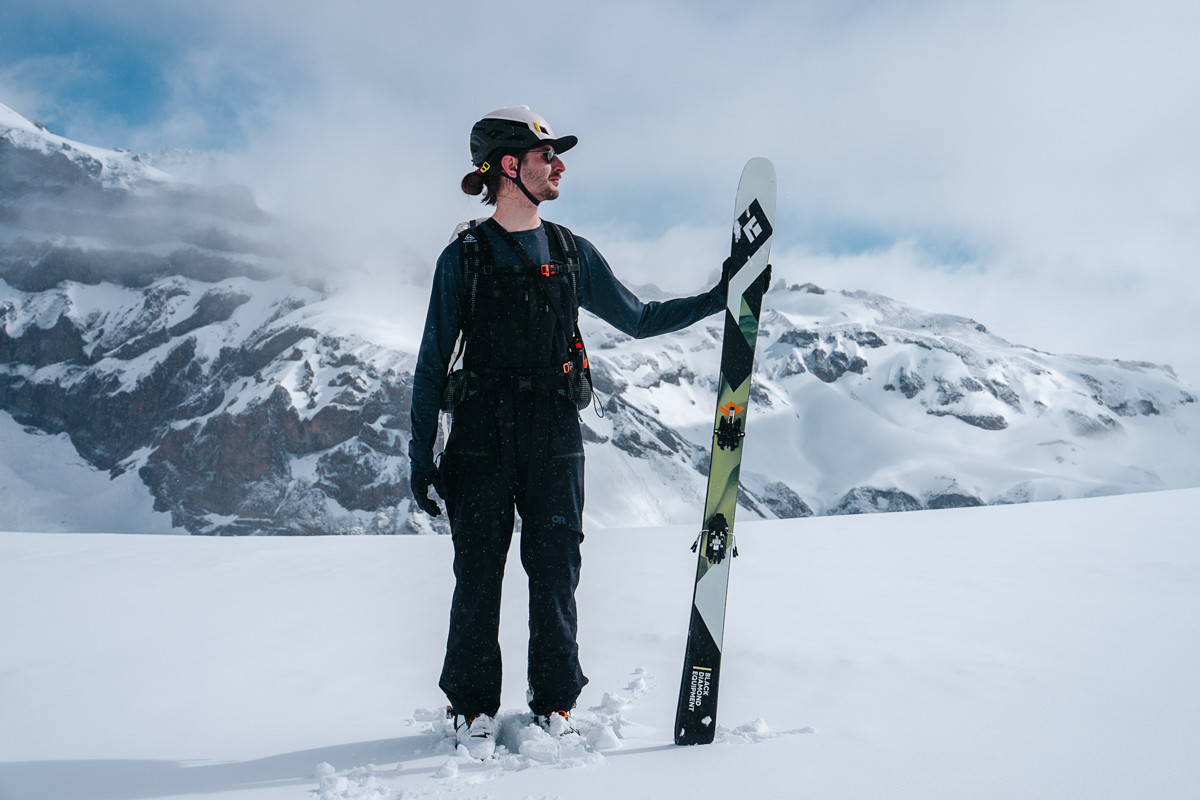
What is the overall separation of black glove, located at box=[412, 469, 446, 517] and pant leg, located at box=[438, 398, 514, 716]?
0.10 metres

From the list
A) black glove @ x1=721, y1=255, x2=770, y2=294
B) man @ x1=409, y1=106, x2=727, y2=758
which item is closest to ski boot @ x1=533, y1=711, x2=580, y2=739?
man @ x1=409, y1=106, x2=727, y2=758

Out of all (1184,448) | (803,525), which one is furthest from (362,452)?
(1184,448)

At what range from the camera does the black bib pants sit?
275 centimetres

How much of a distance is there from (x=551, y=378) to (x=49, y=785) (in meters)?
2.43

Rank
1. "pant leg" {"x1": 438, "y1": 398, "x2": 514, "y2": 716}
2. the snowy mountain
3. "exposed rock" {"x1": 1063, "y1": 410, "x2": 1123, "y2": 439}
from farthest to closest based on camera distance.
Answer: "exposed rock" {"x1": 1063, "y1": 410, "x2": 1123, "y2": 439}, the snowy mountain, "pant leg" {"x1": 438, "y1": 398, "x2": 514, "y2": 716}

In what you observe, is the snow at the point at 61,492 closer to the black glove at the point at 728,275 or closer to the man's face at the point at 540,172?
the man's face at the point at 540,172

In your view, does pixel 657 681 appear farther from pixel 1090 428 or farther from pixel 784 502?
pixel 1090 428

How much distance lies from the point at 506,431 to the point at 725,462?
1.01m

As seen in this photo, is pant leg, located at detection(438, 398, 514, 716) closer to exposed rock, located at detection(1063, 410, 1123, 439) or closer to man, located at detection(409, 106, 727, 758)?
man, located at detection(409, 106, 727, 758)

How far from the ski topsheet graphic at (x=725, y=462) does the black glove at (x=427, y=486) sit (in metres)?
1.21

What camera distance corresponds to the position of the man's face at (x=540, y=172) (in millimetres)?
2984

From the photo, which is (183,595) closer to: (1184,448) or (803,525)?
(803,525)

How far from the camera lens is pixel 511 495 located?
9.34 feet

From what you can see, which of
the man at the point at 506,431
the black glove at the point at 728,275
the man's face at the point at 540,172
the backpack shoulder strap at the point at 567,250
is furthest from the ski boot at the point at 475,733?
the man's face at the point at 540,172
